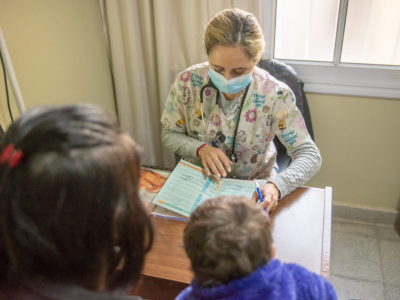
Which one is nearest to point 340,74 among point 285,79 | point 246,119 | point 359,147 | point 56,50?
point 285,79

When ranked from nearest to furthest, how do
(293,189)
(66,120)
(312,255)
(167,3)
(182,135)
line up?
(66,120) < (312,255) < (293,189) < (182,135) < (167,3)

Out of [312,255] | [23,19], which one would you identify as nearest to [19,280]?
[312,255]

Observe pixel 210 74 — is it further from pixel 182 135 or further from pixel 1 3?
pixel 1 3

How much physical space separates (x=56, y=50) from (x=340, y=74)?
1496mm

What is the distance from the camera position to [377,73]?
1.79 meters

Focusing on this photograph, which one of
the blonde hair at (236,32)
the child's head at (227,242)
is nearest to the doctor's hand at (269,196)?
the child's head at (227,242)

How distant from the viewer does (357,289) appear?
69.0 inches

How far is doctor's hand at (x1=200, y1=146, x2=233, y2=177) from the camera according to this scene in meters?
1.26

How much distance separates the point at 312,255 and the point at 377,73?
1.26 metres

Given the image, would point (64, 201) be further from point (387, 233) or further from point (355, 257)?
point (387, 233)

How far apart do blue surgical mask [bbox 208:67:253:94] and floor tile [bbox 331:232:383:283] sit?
1220 mm

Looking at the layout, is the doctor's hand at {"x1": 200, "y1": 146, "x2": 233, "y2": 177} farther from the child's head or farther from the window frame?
the window frame

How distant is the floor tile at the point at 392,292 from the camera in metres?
1.69

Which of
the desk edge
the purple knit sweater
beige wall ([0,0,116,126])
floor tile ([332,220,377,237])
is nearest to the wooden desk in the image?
the desk edge
